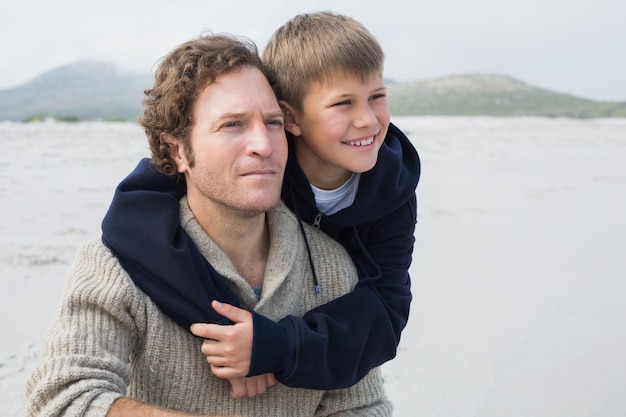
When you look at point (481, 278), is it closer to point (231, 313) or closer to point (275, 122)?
point (275, 122)

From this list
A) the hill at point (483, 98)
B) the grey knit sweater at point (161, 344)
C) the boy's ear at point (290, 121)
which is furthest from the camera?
the hill at point (483, 98)

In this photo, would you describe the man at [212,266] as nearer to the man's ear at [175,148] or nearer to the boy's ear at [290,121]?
the man's ear at [175,148]

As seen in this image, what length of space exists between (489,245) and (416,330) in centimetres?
209

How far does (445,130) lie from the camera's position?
1662 cm

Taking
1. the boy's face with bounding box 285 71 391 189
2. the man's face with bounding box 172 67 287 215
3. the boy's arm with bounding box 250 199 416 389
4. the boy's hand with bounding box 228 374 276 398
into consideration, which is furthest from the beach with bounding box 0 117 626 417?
the man's face with bounding box 172 67 287 215

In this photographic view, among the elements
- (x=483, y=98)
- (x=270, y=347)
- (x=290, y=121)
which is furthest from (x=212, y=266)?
(x=483, y=98)

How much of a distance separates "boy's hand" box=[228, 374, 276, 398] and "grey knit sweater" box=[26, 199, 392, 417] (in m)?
0.07

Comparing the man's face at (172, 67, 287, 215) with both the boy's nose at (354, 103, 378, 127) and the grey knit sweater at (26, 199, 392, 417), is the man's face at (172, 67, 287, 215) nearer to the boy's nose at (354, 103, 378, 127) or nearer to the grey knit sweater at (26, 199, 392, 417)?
the grey knit sweater at (26, 199, 392, 417)

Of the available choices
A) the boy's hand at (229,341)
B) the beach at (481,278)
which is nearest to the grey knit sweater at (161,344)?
the boy's hand at (229,341)

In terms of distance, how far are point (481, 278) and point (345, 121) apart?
10.8 feet

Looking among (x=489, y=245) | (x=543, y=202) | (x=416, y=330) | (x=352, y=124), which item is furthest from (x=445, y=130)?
(x=352, y=124)

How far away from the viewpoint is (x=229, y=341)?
1905mm

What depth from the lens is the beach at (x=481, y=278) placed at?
362cm

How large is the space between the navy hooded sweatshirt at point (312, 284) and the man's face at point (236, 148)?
16 cm
